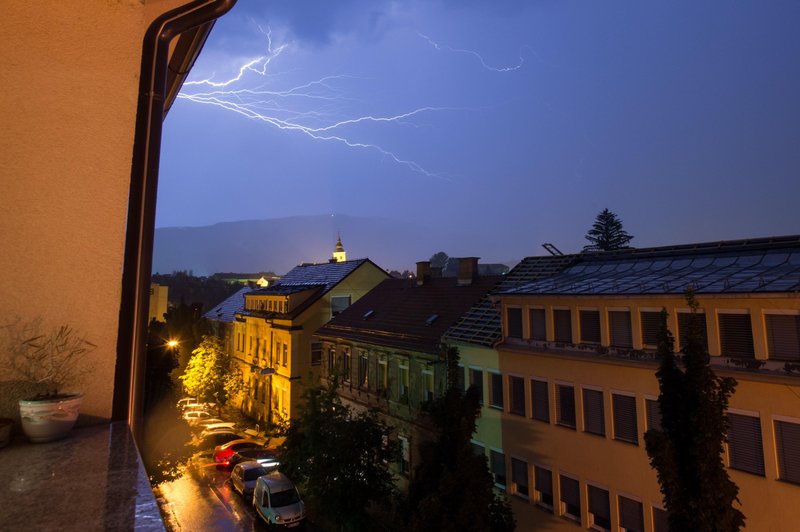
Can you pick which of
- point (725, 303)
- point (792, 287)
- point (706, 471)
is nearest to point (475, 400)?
point (706, 471)

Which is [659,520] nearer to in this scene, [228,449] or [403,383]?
[403,383]

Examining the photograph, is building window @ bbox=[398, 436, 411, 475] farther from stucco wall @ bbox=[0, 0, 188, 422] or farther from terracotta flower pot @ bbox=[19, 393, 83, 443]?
terracotta flower pot @ bbox=[19, 393, 83, 443]

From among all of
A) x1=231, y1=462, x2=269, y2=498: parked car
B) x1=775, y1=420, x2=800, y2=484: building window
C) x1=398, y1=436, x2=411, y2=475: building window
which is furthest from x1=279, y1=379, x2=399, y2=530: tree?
x1=775, y1=420, x2=800, y2=484: building window

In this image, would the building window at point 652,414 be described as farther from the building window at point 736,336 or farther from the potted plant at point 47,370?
the potted plant at point 47,370

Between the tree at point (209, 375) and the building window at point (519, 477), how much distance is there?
931 inches

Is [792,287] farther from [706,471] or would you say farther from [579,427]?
[579,427]

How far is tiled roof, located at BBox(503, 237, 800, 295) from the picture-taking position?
11383 mm

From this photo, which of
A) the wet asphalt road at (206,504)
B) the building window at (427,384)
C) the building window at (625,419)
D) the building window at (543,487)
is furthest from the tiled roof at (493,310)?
the wet asphalt road at (206,504)

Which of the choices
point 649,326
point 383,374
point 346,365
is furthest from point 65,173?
point 346,365

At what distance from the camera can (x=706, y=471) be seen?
7.70 meters

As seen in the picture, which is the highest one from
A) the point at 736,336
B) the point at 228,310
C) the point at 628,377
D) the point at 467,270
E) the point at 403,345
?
the point at 467,270

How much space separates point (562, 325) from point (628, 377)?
8.48 ft

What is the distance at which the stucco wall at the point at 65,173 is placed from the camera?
2.90 m

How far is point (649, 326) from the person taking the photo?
41.4 ft
